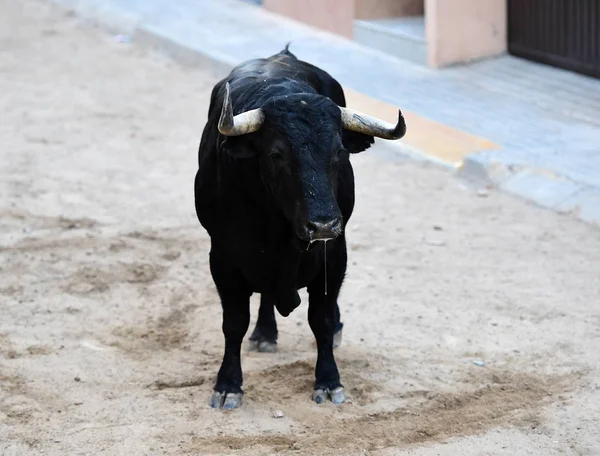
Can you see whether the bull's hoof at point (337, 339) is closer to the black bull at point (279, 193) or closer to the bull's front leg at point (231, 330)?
the black bull at point (279, 193)

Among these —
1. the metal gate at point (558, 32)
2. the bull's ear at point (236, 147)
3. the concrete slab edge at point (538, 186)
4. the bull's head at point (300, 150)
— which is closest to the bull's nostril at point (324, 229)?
the bull's head at point (300, 150)

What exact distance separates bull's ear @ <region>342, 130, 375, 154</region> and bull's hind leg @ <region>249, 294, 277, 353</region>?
1.37m

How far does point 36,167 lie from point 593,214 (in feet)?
15.4

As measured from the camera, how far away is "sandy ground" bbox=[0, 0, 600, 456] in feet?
17.6

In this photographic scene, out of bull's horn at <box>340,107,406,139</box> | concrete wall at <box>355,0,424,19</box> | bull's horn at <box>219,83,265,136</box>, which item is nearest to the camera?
bull's horn at <box>219,83,265,136</box>

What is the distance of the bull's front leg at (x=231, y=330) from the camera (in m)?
5.66

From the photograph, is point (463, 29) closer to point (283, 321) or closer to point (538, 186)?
point (538, 186)

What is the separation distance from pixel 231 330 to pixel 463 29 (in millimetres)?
7157

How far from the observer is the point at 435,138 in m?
10.0

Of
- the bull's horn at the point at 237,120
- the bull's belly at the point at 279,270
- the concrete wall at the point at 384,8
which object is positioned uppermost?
the bull's horn at the point at 237,120

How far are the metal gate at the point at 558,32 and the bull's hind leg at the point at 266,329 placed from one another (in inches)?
238

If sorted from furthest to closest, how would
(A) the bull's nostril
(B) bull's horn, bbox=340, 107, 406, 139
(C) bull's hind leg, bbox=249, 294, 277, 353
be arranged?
(C) bull's hind leg, bbox=249, 294, 277, 353 < (B) bull's horn, bbox=340, 107, 406, 139 < (A) the bull's nostril

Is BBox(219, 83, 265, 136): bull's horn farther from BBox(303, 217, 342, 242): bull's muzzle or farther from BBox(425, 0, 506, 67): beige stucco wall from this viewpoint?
BBox(425, 0, 506, 67): beige stucco wall

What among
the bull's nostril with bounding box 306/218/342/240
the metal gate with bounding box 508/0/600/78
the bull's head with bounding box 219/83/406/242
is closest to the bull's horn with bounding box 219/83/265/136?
the bull's head with bounding box 219/83/406/242
